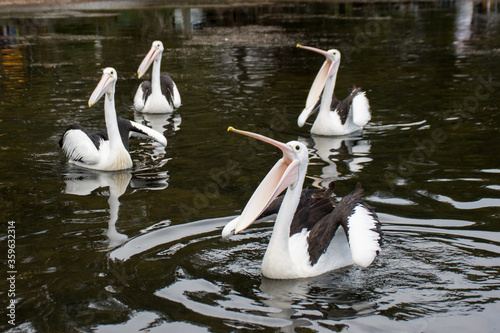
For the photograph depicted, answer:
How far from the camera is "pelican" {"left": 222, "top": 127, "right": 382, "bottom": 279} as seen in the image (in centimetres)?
478

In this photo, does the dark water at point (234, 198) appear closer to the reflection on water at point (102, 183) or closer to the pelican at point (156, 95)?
the reflection on water at point (102, 183)

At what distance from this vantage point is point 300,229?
5.37 metres

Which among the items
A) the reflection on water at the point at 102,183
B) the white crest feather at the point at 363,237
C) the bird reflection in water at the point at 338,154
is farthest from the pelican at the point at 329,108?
the white crest feather at the point at 363,237

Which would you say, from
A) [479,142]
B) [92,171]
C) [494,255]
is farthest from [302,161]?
[479,142]

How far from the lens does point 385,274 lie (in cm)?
513

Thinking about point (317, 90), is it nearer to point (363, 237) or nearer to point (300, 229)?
point (300, 229)

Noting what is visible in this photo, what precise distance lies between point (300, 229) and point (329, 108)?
15.3ft

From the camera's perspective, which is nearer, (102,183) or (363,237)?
(363,237)

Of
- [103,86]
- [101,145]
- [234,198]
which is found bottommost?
[234,198]

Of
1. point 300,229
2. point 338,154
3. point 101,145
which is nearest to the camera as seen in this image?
point 300,229

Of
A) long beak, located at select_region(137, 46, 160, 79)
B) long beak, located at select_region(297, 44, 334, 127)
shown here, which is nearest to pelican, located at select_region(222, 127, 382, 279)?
long beak, located at select_region(297, 44, 334, 127)

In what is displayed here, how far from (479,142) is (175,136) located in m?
4.05

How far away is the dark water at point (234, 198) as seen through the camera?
15.3ft

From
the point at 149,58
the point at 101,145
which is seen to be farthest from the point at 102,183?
the point at 149,58
